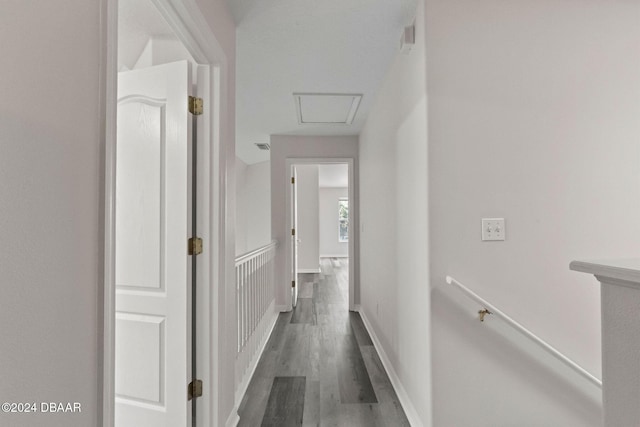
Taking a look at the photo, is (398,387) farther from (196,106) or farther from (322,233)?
(322,233)

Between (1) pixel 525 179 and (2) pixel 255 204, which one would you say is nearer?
(1) pixel 525 179

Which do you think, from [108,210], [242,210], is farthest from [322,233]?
[108,210]

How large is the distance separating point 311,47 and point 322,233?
889 centimetres

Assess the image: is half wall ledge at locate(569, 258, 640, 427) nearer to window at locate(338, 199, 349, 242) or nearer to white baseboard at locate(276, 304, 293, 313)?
white baseboard at locate(276, 304, 293, 313)

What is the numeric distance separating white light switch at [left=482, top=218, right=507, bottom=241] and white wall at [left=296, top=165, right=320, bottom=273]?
19.4ft

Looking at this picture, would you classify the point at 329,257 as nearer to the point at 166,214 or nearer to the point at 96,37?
the point at 166,214

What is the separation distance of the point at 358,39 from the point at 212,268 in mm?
1784

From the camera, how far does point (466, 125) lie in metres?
1.71

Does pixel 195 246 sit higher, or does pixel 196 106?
pixel 196 106

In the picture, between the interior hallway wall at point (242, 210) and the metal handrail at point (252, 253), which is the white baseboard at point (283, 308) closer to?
the metal handrail at point (252, 253)

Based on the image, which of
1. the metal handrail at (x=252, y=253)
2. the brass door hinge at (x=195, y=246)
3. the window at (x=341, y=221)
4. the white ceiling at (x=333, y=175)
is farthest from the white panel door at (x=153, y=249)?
the window at (x=341, y=221)

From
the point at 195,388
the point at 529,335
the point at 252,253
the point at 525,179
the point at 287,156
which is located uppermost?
the point at 287,156

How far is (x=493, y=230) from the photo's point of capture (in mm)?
1695

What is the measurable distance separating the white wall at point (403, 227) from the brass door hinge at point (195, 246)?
1186 mm
